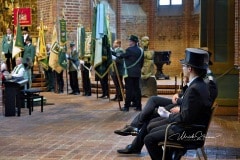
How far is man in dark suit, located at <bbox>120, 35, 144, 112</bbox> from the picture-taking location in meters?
11.7

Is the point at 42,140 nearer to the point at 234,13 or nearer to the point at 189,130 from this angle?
the point at 189,130

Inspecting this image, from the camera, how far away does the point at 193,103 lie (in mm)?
5234

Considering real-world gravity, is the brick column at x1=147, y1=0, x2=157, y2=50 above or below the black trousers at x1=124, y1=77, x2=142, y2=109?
above

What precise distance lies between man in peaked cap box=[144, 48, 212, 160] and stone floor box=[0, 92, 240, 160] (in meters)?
1.36

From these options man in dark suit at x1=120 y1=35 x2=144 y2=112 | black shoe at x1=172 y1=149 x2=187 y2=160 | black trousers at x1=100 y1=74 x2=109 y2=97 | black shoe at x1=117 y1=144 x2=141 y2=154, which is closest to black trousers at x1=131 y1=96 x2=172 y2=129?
black shoe at x1=117 y1=144 x2=141 y2=154

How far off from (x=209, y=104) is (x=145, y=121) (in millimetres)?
1413

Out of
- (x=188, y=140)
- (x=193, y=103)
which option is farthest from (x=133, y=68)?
(x=193, y=103)

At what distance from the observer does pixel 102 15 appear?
12688mm

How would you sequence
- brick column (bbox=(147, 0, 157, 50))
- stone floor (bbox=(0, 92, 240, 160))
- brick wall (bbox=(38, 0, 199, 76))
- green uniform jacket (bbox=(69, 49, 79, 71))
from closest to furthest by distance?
stone floor (bbox=(0, 92, 240, 160)) < green uniform jacket (bbox=(69, 49, 79, 71)) < brick wall (bbox=(38, 0, 199, 76)) < brick column (bbox=(147, 0, 157, 50))

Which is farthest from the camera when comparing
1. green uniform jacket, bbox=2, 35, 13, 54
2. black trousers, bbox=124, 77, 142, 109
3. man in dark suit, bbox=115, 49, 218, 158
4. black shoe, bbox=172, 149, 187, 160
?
green uniform jacket, bbox=2, 35, 13, 54

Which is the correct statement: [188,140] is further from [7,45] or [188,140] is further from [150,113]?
[7,45]

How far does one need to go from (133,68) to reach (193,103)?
6541 millimetres

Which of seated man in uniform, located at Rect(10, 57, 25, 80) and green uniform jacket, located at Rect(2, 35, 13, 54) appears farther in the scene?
green uniform jacket, located at Rect(2, 35, 13, 54)

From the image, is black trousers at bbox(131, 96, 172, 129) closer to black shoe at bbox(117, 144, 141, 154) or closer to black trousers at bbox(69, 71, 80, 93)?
black shoe at bbox(117, 144, 141, 154)
